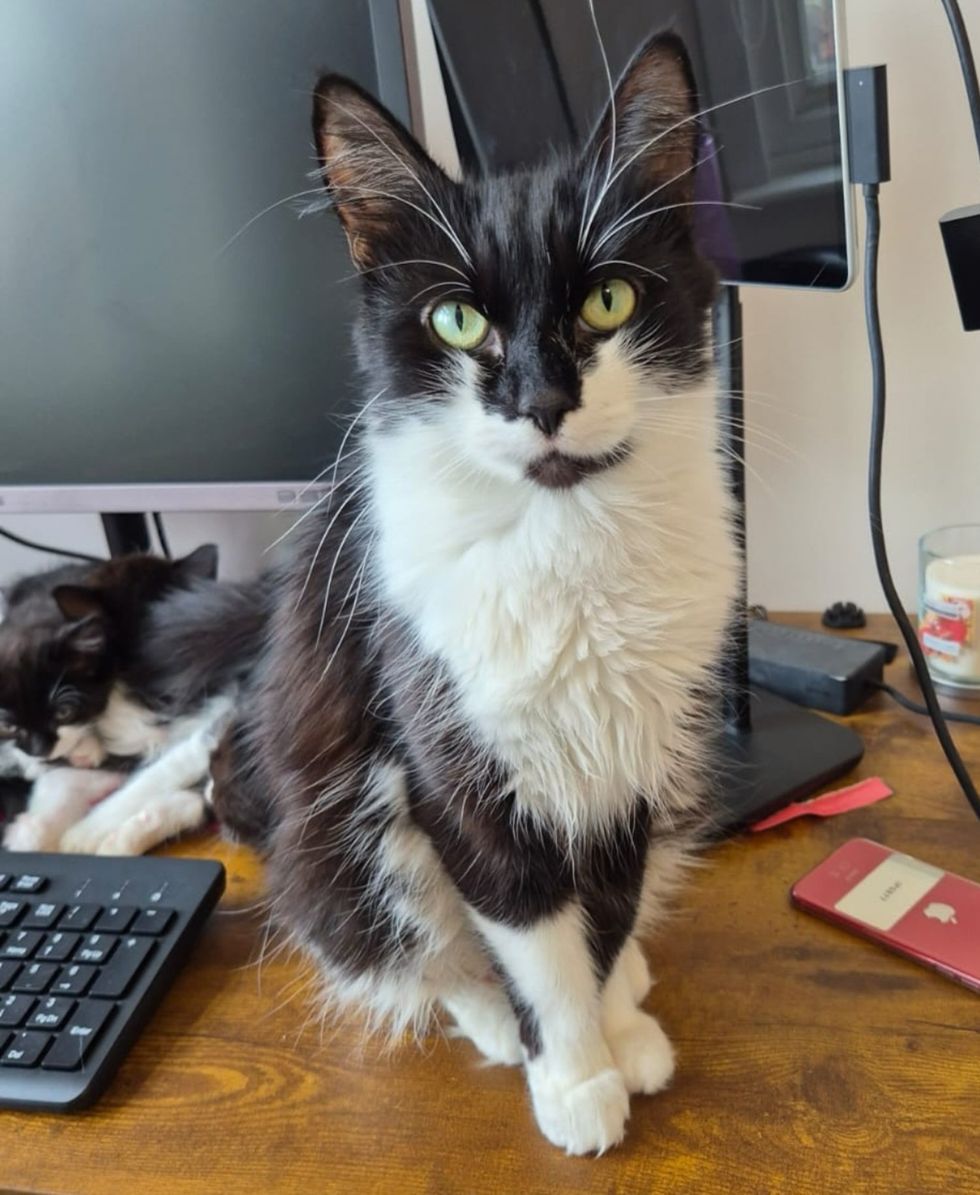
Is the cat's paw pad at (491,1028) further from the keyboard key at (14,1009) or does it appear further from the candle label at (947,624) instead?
the candle label at (947,624)

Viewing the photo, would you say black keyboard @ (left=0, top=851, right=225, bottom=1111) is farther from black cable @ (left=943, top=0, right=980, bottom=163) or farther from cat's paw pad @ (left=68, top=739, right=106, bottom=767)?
black cable @ (left=943, top=0, right=980, bottom=163)

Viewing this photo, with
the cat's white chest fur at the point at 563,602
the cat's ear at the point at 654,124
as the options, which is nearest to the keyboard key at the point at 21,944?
the cat's white chest fur at the point at 563,602

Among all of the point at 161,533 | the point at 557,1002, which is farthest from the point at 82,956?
the point at 161,533

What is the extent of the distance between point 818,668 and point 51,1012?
737 millimetres

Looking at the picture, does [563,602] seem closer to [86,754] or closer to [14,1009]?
[14,1009]

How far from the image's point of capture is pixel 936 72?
3.17 feet

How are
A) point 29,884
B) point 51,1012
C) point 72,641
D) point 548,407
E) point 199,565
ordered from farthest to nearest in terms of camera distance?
point 199,565
point 72,641
point 29,884
point 51,1012
point 548,407

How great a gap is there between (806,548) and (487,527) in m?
0.72

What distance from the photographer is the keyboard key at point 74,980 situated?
63cm

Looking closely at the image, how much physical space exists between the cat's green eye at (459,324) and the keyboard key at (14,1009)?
0.51m

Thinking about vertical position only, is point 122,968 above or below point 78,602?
below

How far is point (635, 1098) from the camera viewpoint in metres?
0.59

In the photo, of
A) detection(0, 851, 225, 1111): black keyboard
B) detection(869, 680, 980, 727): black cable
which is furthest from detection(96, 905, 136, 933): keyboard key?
detection(869, 680, 980, 727): black cable

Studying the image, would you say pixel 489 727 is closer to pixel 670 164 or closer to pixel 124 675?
pixel 670 164
